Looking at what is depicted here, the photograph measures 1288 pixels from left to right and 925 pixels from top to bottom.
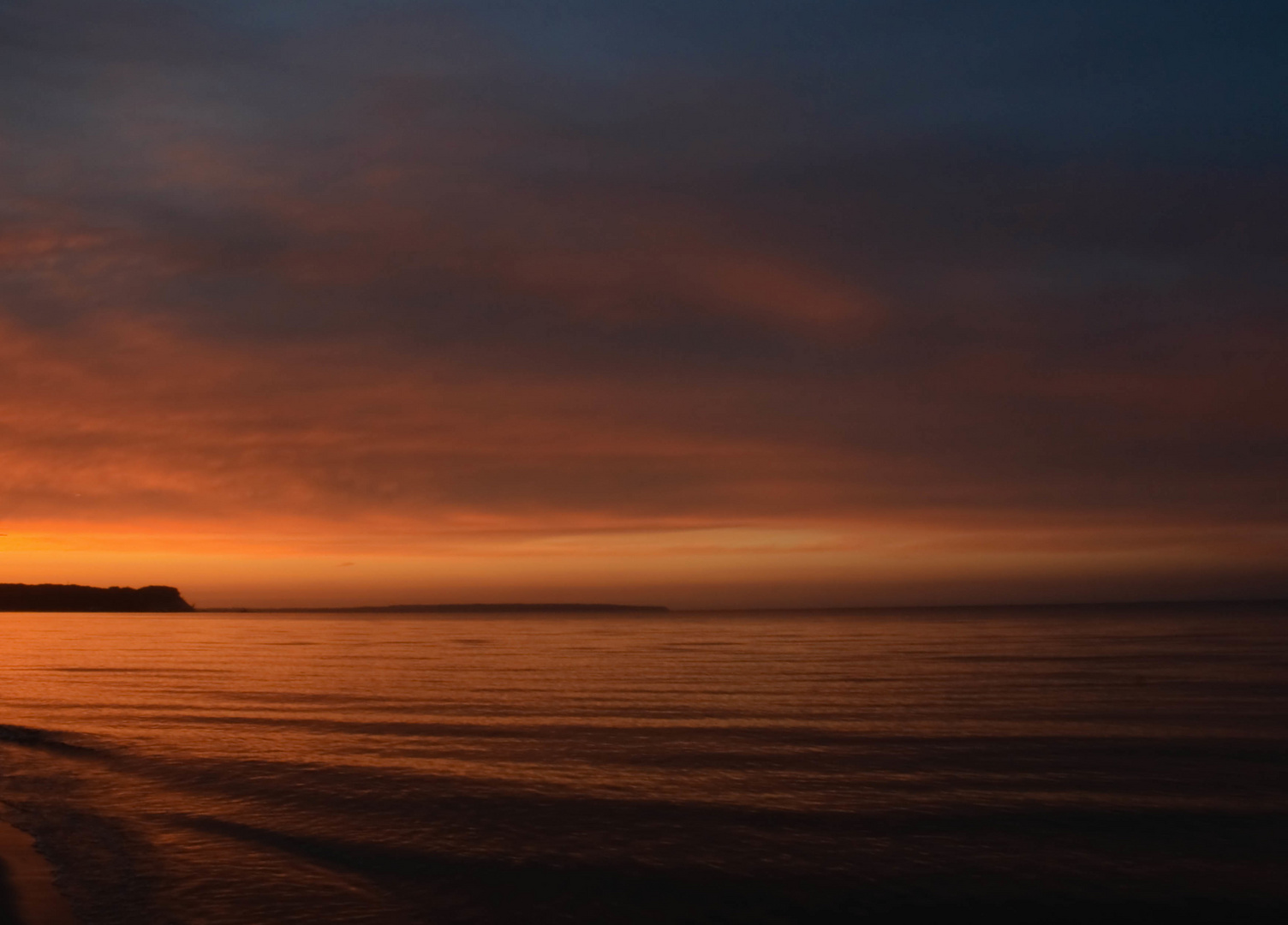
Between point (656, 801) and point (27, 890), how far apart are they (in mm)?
11261

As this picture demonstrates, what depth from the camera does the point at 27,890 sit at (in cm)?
1348

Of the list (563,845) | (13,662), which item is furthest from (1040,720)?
(13,662)

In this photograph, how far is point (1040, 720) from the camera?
3133 centimetres

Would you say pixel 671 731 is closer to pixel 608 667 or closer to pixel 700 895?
pixel 700 895

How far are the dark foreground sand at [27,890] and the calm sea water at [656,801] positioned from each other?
31cm

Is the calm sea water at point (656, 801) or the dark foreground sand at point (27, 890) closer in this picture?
the dark foreground sand at point (27, 890)

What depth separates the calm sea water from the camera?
13.8m

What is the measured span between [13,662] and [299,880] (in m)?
61.4

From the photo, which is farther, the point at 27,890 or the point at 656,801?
the point at 656,801

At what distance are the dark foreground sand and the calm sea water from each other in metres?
0.31

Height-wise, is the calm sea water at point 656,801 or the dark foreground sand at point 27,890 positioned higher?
the dark foreground sand at point 27,890

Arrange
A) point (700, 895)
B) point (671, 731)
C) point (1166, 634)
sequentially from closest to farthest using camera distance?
point (700, 895) → point (671, 731) → point (1166, 634)

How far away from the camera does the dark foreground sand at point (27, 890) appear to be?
12.4 metres

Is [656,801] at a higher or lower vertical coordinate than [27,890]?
lower
